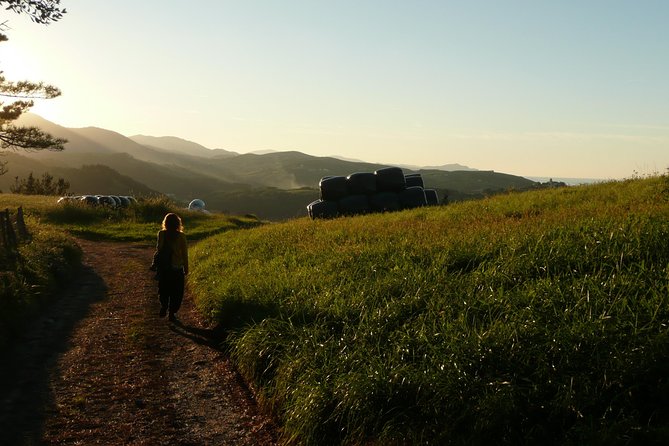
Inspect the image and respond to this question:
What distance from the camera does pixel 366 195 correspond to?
24250 millimetres

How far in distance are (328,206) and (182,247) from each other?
13.1 m

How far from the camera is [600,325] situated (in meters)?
5.29

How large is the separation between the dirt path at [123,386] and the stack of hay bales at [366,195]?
12647 millimetres

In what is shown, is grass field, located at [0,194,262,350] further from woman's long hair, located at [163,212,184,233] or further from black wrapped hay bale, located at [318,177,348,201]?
black wrapped hay bale, located at [318,177,348,201]

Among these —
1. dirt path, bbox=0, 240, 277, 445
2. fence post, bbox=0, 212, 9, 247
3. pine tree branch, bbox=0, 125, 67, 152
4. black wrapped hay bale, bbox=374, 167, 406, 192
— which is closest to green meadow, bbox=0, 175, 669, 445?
dirt path, bbox=0, 240, 277, 445

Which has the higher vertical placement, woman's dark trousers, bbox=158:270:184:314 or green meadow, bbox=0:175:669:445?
green meadow, bbox=0:175:669:445

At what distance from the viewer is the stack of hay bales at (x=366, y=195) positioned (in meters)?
23.6

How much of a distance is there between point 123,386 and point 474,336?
13.7 feet

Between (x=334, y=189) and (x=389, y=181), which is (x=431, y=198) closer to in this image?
(x=389, y=181)

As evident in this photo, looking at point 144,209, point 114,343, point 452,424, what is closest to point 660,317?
point 452,424

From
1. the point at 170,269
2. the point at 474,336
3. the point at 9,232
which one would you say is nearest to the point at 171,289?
the point at 170,269

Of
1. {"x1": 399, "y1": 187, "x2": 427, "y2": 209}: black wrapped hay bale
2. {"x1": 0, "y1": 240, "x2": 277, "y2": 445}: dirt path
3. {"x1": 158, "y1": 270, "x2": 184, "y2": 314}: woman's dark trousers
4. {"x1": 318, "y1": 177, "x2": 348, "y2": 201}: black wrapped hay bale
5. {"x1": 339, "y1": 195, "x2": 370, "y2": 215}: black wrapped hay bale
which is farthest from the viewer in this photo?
{"x1": 318, "y1": 177, "x2": 348, "y2": 201}: black wrapped hay bale

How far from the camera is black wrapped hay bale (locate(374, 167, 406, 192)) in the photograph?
80.0ft

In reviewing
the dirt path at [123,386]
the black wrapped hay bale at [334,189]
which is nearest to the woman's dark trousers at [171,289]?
the dirt path at [123,386]
